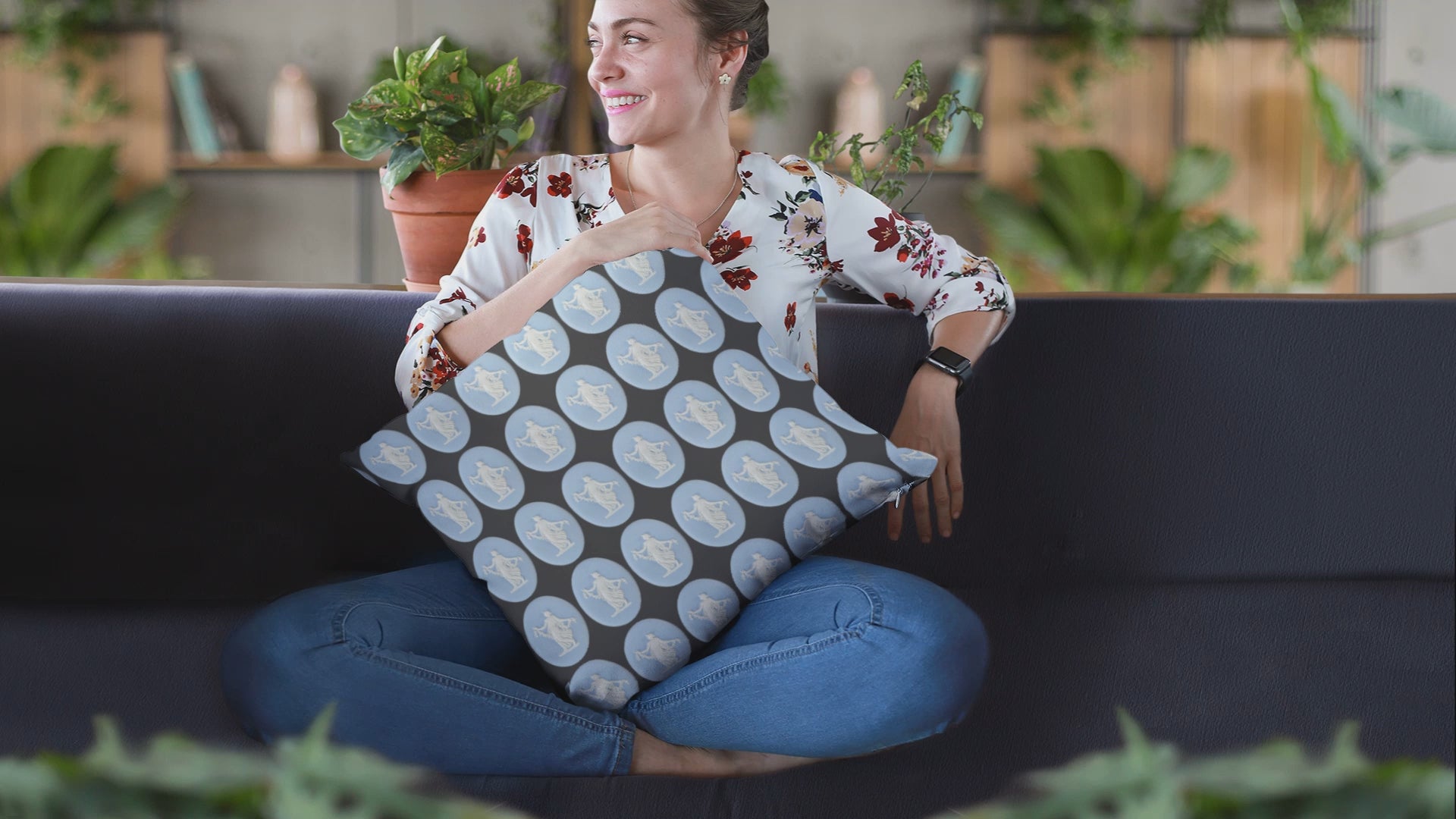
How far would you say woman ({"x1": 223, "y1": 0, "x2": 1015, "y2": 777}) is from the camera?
0.90 meters

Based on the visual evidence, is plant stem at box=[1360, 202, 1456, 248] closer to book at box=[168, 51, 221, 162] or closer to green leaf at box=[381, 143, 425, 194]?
green leaf at box=[381, 143, 425, 194]

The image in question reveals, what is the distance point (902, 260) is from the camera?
Answer: 123 cm

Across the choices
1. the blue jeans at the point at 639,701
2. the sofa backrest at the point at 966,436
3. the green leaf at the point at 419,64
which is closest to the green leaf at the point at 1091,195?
the sofa backrest at the point at 966,436

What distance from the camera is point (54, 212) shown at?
11.5 ft

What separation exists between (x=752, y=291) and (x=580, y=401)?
270 mm

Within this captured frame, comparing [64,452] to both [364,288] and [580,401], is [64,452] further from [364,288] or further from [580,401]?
[580,401]

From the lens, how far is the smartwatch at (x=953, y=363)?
114cm

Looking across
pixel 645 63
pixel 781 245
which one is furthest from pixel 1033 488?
pixel 645 63

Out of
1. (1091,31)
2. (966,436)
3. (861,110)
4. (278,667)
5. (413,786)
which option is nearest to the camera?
(413,786)

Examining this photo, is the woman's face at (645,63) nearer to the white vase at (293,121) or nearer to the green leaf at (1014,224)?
the white vase at (293,121)

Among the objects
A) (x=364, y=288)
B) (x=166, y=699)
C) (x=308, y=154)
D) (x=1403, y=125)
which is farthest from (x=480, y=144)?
(x=1403, y=125)

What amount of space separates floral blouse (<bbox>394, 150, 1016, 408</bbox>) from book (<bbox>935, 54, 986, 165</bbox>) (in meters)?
2.51

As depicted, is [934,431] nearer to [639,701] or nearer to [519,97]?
[639,701]

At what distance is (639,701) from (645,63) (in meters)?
0.63
